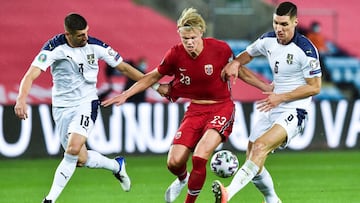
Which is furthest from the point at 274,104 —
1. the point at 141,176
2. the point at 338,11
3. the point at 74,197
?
the point at 338,11

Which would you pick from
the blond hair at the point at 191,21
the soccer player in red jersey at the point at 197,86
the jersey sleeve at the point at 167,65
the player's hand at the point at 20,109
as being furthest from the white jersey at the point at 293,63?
the player's hand at the point at 20,109

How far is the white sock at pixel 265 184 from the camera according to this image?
35.8ft

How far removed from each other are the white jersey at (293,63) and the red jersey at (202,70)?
0.48 m

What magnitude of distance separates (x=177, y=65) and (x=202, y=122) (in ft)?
2.16

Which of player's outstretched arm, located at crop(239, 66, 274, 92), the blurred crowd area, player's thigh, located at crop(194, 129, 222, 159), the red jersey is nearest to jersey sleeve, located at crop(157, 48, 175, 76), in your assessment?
the red jersey

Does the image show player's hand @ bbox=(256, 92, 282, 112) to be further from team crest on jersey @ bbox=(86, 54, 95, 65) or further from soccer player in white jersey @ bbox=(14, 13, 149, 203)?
team crest on jersey @ bbox=(86, 54, 95, 65)

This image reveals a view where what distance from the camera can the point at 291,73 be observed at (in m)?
10.9

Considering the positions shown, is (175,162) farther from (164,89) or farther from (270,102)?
(270,102)

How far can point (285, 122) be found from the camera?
10.7 m

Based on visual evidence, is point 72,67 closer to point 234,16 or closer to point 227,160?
point 227,160

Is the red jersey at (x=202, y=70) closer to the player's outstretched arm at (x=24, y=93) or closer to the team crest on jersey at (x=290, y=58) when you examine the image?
the team crest on jersey at (x=290, y=58)

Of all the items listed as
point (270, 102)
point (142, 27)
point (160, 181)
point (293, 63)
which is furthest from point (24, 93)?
point (142, 27)

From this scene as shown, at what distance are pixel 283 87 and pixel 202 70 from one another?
2.84 ft

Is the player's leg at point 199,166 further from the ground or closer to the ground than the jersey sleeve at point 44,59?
closer to the ground
